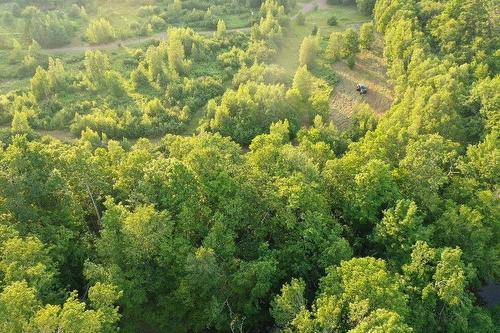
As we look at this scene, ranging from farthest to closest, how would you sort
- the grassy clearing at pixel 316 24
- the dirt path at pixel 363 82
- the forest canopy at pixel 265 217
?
the grassy clearing at pixel 316 24 < the dirt path at pixel 363 82 < the forest canopy at pixel 265 217

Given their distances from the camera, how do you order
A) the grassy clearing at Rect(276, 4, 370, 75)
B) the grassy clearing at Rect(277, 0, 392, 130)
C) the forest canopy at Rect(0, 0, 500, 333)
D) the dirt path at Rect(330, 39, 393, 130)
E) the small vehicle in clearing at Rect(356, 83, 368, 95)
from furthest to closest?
the grassy clearing at Rect(276, 4, 370, 75), the small vehicle in clearing at Rect(356, 83, 368, 95), the grassy clearing at Rect(277, 0, 392, 130), the dirt path at Rect(330, 39, 393, 130), the forest canopy at Rect(0, 0, 500, 333)

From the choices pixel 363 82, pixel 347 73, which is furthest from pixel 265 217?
pixel 347 73

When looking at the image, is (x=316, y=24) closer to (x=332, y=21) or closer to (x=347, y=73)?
(x=332, y=21)

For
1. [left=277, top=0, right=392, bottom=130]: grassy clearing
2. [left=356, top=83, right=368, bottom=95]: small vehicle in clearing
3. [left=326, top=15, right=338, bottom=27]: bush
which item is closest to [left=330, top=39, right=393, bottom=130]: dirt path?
[left=277, top=0, right=392, bottom=130]: grassy clearing

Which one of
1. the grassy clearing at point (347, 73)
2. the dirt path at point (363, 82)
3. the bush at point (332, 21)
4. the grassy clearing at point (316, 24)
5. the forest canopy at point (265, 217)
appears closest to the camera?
the forest canopy at point (265, 217)

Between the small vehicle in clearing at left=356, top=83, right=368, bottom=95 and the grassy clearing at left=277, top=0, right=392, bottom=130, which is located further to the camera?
the small vehicle in clearing at left=356, top=83, right=368, bottom=95

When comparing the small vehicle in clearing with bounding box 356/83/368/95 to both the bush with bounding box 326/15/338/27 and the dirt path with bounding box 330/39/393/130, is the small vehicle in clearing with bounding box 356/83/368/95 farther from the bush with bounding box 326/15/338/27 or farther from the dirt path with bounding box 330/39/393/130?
the bush with bounding box 326/15/338/27

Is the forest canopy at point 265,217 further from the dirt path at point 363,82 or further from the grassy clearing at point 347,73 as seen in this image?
the grassy clearing at point 347,73

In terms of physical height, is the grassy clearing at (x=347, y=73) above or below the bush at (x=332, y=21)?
below

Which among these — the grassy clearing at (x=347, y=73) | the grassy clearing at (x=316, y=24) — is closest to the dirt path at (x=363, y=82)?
the grassy clearing at (x=347, y=73)
